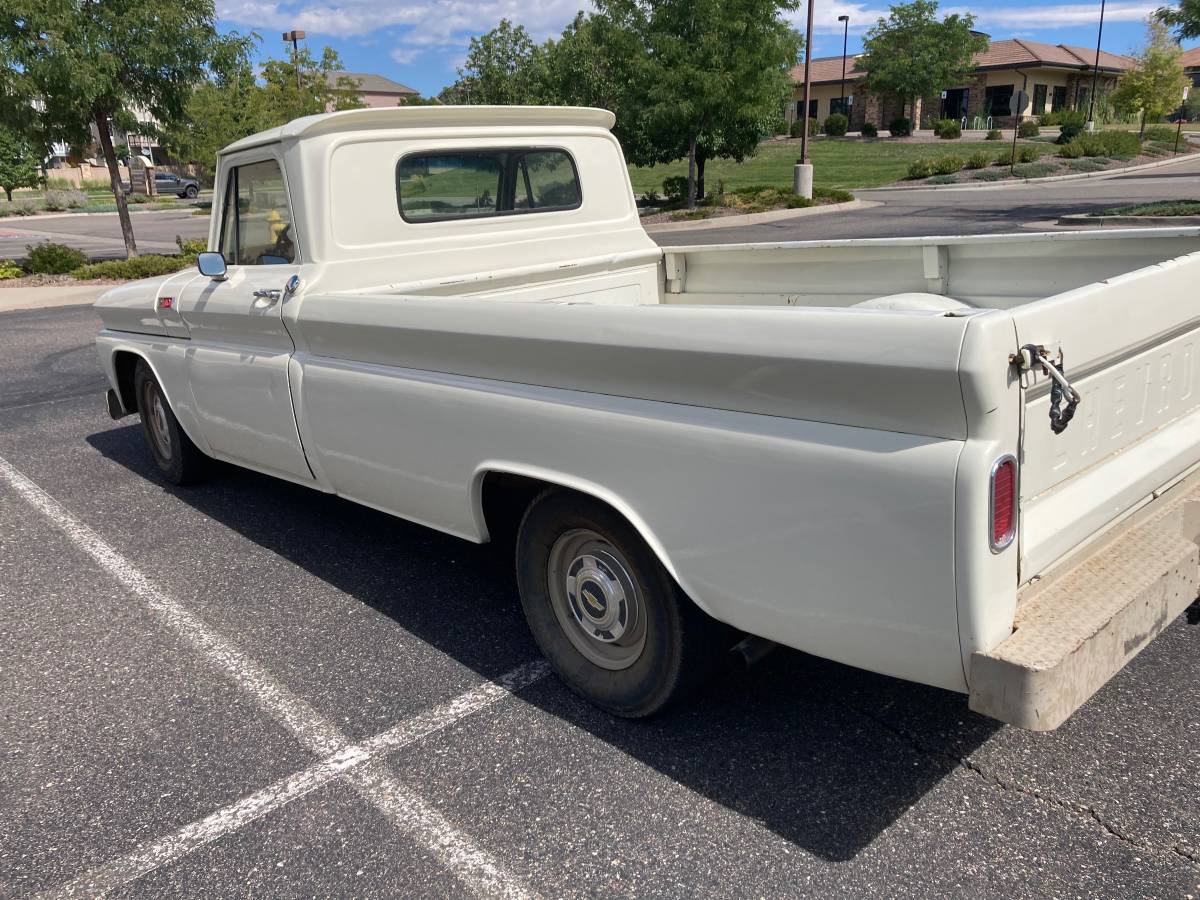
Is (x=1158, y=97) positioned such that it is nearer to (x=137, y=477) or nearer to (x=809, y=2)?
(x=809, y=2)

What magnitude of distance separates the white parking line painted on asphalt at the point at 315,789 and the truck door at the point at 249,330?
137cm

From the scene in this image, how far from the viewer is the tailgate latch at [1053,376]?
206cm

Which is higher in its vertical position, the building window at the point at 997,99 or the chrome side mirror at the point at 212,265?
the building window at the point at 997,99

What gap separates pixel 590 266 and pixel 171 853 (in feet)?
10.4

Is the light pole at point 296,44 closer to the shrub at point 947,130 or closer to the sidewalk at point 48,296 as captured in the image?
the sidewalk at point 48,296

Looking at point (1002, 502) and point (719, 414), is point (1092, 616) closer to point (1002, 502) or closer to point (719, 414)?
point (1002, 502)

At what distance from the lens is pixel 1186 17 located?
1766cm

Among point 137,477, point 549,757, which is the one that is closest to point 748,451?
point 549,757

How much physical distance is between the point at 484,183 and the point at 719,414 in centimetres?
257

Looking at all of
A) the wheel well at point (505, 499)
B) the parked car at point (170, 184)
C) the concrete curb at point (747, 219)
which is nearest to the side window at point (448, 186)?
the wheel well at point (505, 499)

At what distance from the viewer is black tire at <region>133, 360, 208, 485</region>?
A: 531 cm

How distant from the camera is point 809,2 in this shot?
79.5ft

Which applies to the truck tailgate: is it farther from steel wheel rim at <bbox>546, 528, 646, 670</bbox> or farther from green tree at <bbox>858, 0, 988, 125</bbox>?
green tree at <bbox>858, 0, 988, 125</bbox>

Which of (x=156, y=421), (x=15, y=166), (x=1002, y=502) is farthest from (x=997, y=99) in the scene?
(x=1002, y=502)
